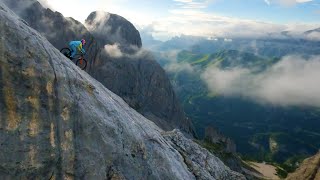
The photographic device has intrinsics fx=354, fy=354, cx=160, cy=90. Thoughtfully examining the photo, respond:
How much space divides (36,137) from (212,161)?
19.6 metres

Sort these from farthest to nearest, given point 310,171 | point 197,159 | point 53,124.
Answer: point 310,171 < point 197,159 < point 53,124

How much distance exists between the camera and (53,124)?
758 inches

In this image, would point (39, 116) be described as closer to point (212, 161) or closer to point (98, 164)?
point (98, 164)

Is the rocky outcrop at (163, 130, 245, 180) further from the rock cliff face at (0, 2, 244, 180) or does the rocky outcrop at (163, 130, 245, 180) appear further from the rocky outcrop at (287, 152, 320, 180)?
the rocky outcrop at (287, 152, 320, 180)

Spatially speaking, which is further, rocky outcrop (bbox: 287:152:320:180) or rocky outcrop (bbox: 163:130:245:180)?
rocky outcrop (bbox: 287:152:320:180)

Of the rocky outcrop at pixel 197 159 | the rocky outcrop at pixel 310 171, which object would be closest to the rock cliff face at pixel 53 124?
the rocky outcrop at pixel 197 159

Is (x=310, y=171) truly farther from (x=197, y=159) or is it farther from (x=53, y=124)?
(x=53, y=124)

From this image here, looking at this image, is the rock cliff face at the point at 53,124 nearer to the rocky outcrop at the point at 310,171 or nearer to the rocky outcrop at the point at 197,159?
the rocky outcrop at the point at 197,159

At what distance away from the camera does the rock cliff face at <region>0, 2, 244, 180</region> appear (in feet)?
59.2

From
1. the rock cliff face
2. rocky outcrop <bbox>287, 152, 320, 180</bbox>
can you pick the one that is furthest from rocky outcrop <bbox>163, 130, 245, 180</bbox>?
rocky outcrop <bbox>287, 152, 320, 180</bbox>

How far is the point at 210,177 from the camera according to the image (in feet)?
97.6

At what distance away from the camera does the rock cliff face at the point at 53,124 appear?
1803 cm

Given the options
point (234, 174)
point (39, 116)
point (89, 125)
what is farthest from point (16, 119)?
point (234, 174)

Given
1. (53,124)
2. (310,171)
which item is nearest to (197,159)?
(53,124)
